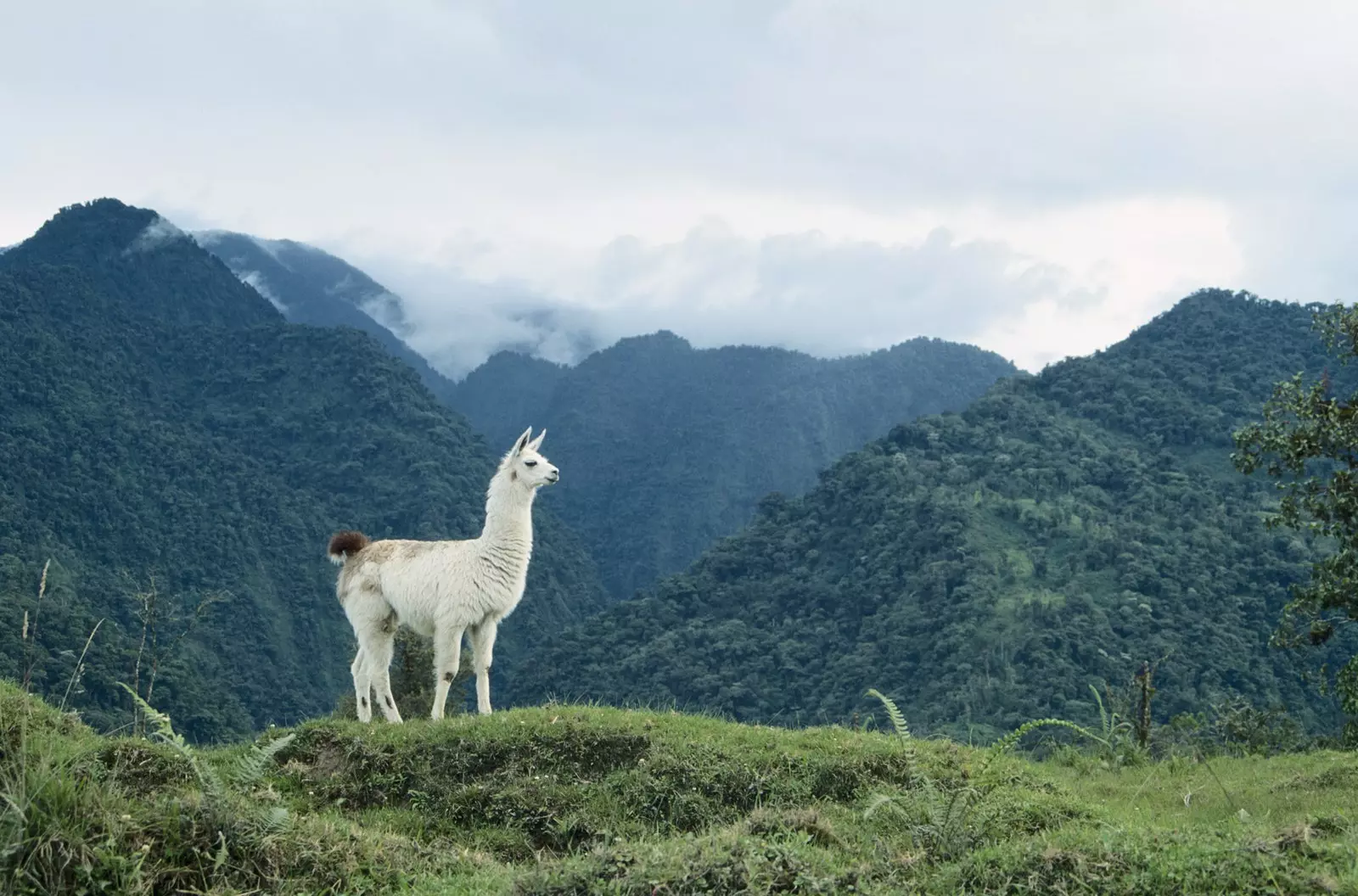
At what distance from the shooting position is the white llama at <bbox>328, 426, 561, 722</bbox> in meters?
13.1

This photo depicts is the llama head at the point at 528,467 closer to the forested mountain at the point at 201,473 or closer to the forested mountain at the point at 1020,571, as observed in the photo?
the forested mountain at the point at 1020,571

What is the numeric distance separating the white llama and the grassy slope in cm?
167

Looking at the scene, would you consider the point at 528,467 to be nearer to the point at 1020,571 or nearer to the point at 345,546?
the point at 345,546

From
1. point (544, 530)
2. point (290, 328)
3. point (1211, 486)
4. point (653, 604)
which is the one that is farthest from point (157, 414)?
point (1211, 486)

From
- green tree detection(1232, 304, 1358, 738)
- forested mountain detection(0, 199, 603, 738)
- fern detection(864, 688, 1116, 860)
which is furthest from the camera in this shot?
forested mountain detection(0, 199, 603, 738)

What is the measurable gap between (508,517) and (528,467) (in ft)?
2.15

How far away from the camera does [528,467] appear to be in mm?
14055

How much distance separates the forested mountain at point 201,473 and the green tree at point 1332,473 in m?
41.6

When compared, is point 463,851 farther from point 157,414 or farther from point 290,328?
point 290,328

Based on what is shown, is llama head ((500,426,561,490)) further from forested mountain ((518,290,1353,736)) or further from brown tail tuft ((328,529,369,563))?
forested mountain ((518,290,1353,736))

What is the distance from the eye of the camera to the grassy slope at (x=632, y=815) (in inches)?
247

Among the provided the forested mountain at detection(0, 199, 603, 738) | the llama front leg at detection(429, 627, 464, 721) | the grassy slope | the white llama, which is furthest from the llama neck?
the forested mountain at detection(0, 199, 603, 738)

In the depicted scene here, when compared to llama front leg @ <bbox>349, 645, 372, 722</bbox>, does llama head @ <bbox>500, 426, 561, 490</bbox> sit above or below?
above

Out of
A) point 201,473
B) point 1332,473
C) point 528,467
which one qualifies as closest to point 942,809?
point 528,467
